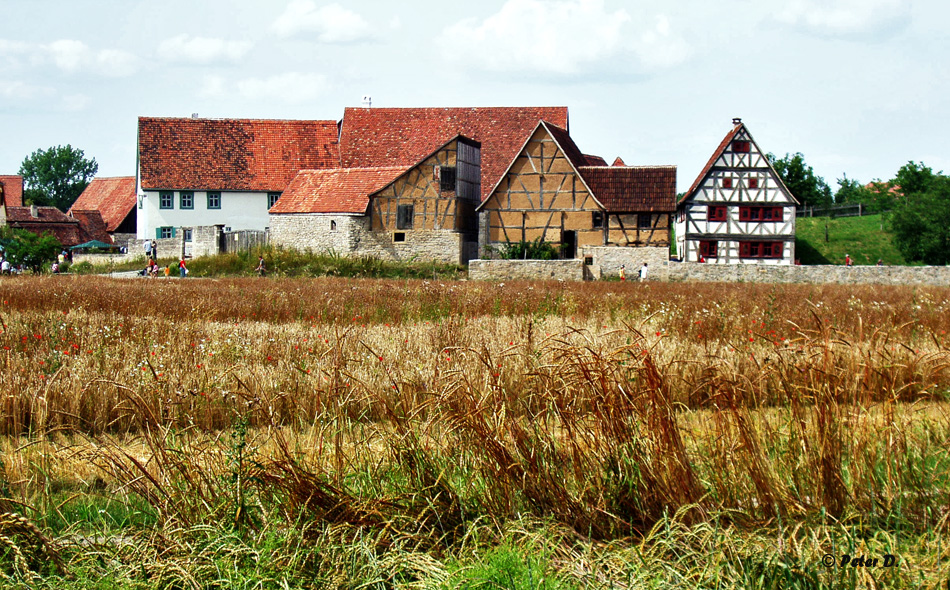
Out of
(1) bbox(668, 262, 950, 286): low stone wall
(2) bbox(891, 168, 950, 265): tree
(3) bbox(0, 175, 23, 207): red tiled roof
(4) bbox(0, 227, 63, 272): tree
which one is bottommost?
(1) bbox(668, 262, 950, 286): low stone wall

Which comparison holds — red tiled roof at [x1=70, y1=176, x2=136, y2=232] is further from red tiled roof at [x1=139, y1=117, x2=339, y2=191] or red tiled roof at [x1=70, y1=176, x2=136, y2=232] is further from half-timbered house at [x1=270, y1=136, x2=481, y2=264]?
half-timbered house at [x1=270, y1=136, x2=481, y2=264]

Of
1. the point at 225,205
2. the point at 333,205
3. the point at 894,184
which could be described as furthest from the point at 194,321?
the point at 894,184

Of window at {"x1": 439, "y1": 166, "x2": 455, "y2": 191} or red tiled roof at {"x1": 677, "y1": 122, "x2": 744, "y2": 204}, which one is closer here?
window at {"x1": 439, "y1": 166, "x2": 455, "y2": 191}

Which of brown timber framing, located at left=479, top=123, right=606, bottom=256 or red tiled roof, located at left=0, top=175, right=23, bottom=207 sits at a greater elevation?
red tiled roof, located at left=0, top=175, right=23, bottom=207

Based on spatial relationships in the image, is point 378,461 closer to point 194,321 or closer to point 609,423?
point 609,423

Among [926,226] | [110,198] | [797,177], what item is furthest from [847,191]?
[110,198]

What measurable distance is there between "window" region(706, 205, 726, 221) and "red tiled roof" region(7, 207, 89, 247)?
1792 inches

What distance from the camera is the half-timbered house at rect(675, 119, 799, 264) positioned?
141ft

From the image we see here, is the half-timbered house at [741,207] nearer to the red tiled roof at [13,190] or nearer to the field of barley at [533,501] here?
the field of barley at [533,501]

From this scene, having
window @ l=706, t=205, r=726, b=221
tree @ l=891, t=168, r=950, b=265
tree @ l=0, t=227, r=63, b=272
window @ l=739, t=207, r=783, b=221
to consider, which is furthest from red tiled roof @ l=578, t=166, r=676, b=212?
tree @ l=0, t=227, r=63, b=272

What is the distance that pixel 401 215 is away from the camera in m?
39.6

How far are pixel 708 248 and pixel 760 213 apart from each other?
3.07 metres

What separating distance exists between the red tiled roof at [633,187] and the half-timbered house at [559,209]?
49mm

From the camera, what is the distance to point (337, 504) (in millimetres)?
4555
